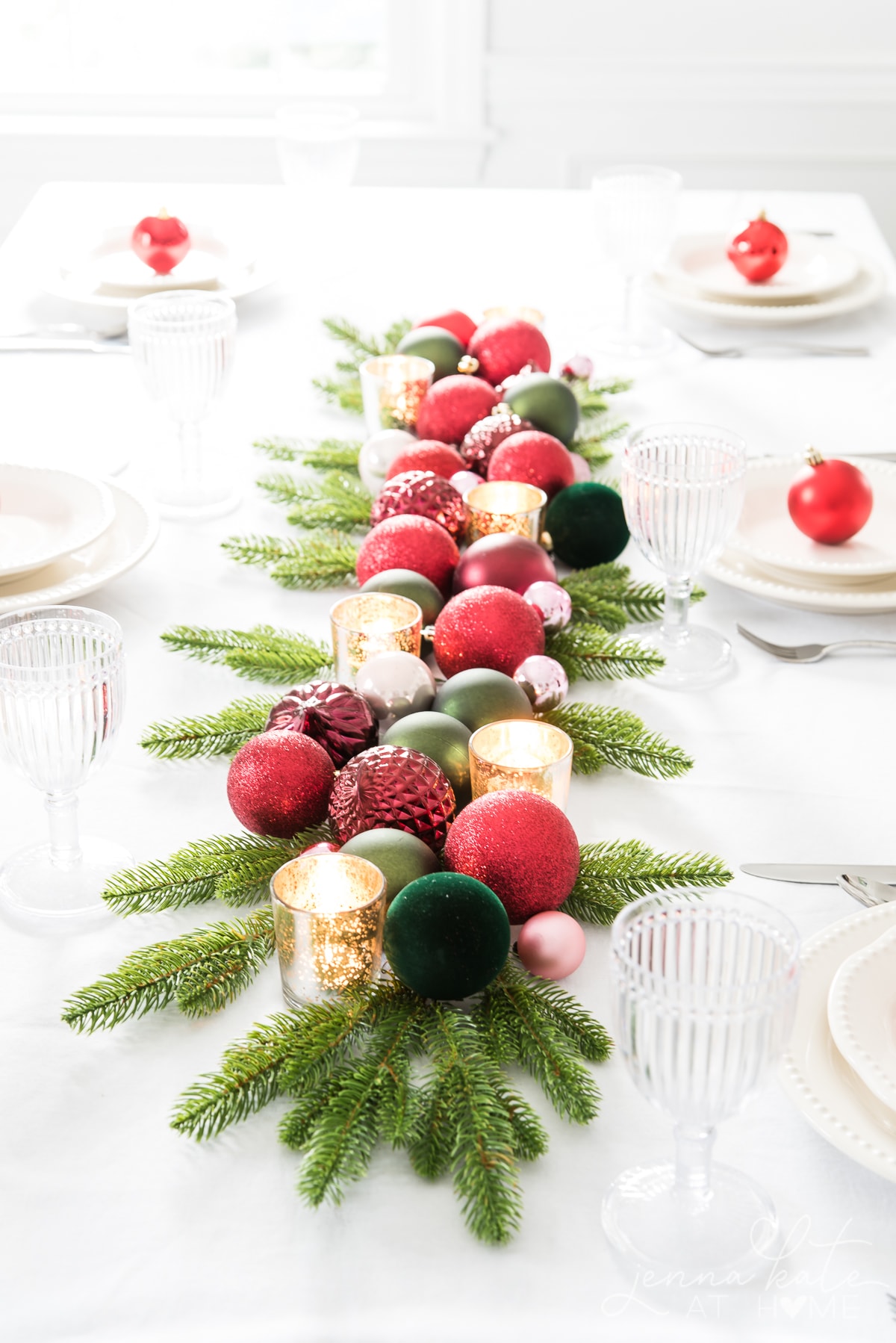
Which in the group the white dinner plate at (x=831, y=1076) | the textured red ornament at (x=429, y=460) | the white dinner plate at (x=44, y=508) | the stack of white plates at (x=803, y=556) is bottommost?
the white dinner plate at (x=831, y=1076)

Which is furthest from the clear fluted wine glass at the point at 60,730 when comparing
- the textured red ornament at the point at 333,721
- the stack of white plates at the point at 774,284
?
the stack of white plates at the point at 774,284

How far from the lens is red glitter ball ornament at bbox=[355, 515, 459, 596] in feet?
3.50

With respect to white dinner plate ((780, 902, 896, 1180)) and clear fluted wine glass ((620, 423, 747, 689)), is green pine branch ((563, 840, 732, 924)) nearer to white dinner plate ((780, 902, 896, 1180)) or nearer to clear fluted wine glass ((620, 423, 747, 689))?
white dinner plate ((780, 902, 896, 1180))

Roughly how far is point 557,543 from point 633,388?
0.47 m

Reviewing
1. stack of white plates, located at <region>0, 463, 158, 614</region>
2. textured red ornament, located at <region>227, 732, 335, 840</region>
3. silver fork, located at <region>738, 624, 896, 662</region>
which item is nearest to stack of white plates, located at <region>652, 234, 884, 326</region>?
silver fork, located at <region>738, 624, 896, 662</region>

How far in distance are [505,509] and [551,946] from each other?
509 mm

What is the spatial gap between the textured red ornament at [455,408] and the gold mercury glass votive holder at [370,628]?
37cm

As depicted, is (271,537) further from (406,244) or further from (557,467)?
(406,244)

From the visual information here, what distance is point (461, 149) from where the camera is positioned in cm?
317

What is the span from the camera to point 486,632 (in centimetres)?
95

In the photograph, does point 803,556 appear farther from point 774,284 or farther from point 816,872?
point 774,284

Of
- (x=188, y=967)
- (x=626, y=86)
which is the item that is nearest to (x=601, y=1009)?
(x=188, y=967)

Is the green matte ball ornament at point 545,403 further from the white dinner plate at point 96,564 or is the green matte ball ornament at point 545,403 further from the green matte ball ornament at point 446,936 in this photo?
the green matte ball ornament at point 446,936

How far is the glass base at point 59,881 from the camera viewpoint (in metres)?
0.79
